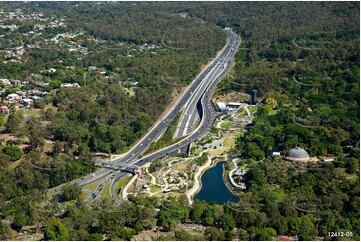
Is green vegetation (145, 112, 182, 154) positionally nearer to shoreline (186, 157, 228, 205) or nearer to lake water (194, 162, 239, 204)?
shoreline (186, 157, 228, 205)

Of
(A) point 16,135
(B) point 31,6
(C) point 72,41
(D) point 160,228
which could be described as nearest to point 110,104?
(A) point 16,135

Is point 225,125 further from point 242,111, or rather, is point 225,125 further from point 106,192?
point 106,192

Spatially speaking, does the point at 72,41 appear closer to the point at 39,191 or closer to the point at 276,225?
the point at 39,191

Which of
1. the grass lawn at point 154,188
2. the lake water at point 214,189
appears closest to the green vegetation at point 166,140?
the lake water at point 214,189

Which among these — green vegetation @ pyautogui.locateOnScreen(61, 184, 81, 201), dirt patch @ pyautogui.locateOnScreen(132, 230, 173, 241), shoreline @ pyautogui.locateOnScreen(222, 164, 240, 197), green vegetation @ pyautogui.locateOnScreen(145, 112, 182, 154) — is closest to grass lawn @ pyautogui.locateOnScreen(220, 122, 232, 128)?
green vegetation @ pyautogui.locateOnScreen(145, 112, 182, 154)

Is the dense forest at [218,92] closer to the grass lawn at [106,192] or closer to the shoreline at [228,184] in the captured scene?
the shoreline at [228,184]

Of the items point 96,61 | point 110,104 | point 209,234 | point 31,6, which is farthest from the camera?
point 31,6
